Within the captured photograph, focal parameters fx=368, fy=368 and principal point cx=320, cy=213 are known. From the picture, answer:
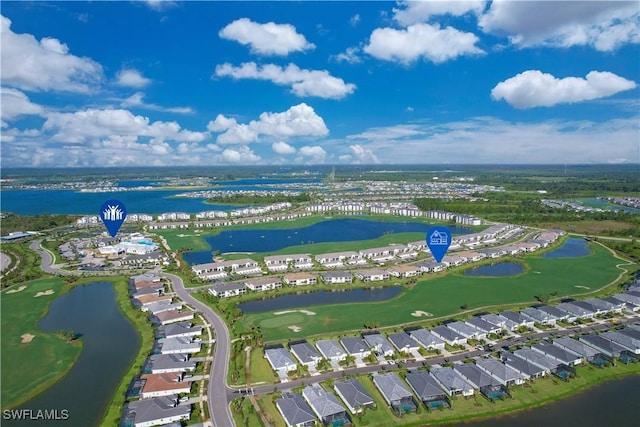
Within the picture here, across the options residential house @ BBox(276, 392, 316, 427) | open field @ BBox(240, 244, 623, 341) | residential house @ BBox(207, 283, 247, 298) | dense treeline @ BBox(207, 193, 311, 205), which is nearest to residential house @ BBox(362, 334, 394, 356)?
open field @ BBox(240, 244, 623, 341)

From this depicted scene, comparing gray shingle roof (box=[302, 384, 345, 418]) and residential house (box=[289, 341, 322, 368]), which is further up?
residential house (box=[289, 341, 322, 368])

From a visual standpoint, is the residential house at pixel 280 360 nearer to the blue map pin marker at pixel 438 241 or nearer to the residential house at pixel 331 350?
the residential house at pixel 331 350

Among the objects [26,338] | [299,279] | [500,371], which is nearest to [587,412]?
[500,371]

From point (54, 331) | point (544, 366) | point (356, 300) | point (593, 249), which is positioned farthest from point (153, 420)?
point (593, 249)

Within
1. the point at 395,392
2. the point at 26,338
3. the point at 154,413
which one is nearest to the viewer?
the point at 154,413

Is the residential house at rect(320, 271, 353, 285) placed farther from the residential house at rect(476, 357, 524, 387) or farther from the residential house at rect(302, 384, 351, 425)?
the residential house at rect(302, 384, 351, 425)

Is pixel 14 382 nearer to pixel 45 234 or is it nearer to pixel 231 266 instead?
pixel 231 266

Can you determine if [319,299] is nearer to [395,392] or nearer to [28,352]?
[395,392]
